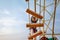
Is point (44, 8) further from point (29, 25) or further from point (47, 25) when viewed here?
point (29, 25)

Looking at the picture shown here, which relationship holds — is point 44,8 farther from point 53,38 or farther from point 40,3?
point 53,38

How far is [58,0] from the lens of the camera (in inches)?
214

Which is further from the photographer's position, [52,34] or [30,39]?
[52,34]

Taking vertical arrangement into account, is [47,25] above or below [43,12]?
below

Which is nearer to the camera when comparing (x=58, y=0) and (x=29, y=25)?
(x=29, y=25)

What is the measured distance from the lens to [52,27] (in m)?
5.92

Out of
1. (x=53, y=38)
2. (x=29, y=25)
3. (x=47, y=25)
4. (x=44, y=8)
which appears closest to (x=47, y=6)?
(x=44, y=8)

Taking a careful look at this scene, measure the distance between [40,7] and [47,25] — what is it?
2.45 ft

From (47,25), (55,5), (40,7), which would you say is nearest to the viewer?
(55,5)

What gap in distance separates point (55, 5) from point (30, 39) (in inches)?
70.7

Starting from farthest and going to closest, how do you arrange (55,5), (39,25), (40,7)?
(40,7) → (55,5) → (39,25)

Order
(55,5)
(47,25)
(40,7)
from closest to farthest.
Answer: (55,5) → (47,25) → (40,7)

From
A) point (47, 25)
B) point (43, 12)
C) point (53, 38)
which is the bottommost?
point (53, 38)

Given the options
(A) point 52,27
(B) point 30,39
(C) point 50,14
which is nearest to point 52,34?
(A) point 52,27
